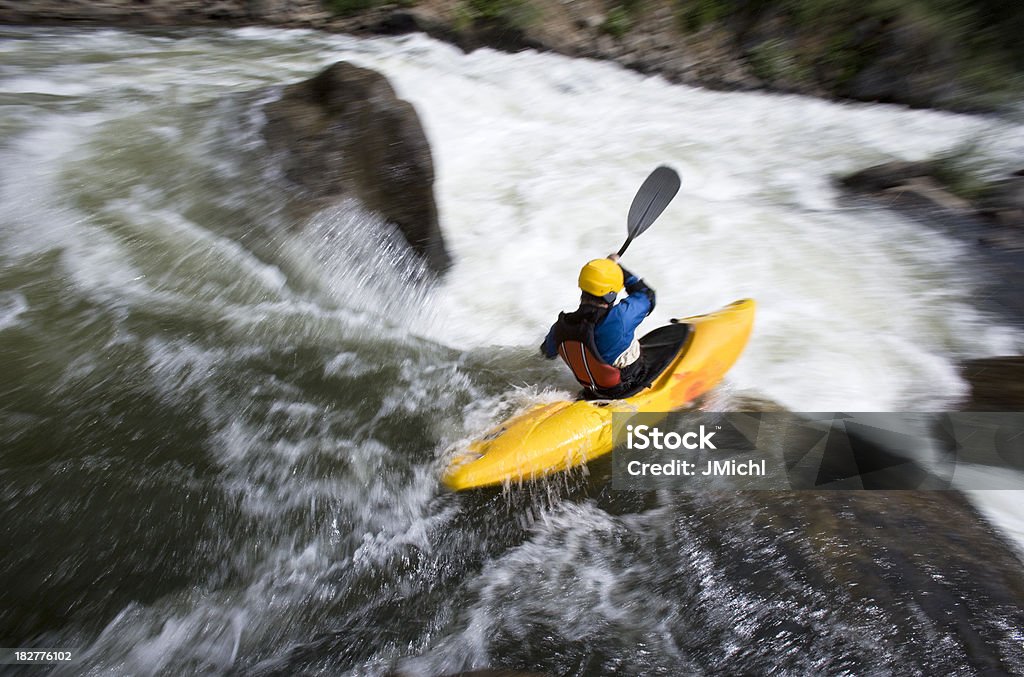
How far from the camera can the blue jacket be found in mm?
2797

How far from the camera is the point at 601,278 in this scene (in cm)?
267

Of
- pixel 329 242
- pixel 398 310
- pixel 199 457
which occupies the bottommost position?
pixel 199 457

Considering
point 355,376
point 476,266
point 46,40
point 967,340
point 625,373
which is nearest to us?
point 625,373

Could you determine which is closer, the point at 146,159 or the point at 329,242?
the point at 329,242

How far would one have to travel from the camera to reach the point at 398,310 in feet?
13.2

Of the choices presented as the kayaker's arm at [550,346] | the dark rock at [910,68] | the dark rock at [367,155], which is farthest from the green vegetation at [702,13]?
the kayaker's arm at [550,346]

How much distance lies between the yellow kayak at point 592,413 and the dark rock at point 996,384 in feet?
3.71

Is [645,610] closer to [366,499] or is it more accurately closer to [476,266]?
[366,499]

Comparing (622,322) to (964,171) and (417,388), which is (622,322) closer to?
(417,388)

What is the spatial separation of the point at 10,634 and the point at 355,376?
1.69 metres

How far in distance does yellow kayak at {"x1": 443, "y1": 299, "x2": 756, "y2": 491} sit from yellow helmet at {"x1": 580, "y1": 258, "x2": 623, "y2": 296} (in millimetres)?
584

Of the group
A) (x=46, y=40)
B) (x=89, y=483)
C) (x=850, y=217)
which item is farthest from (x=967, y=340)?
(x=46, y=40)

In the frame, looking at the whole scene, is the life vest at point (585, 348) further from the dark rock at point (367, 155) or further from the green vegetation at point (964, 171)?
the green vegetation at point (964, 171)

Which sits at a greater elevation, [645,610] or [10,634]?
[645,610]
